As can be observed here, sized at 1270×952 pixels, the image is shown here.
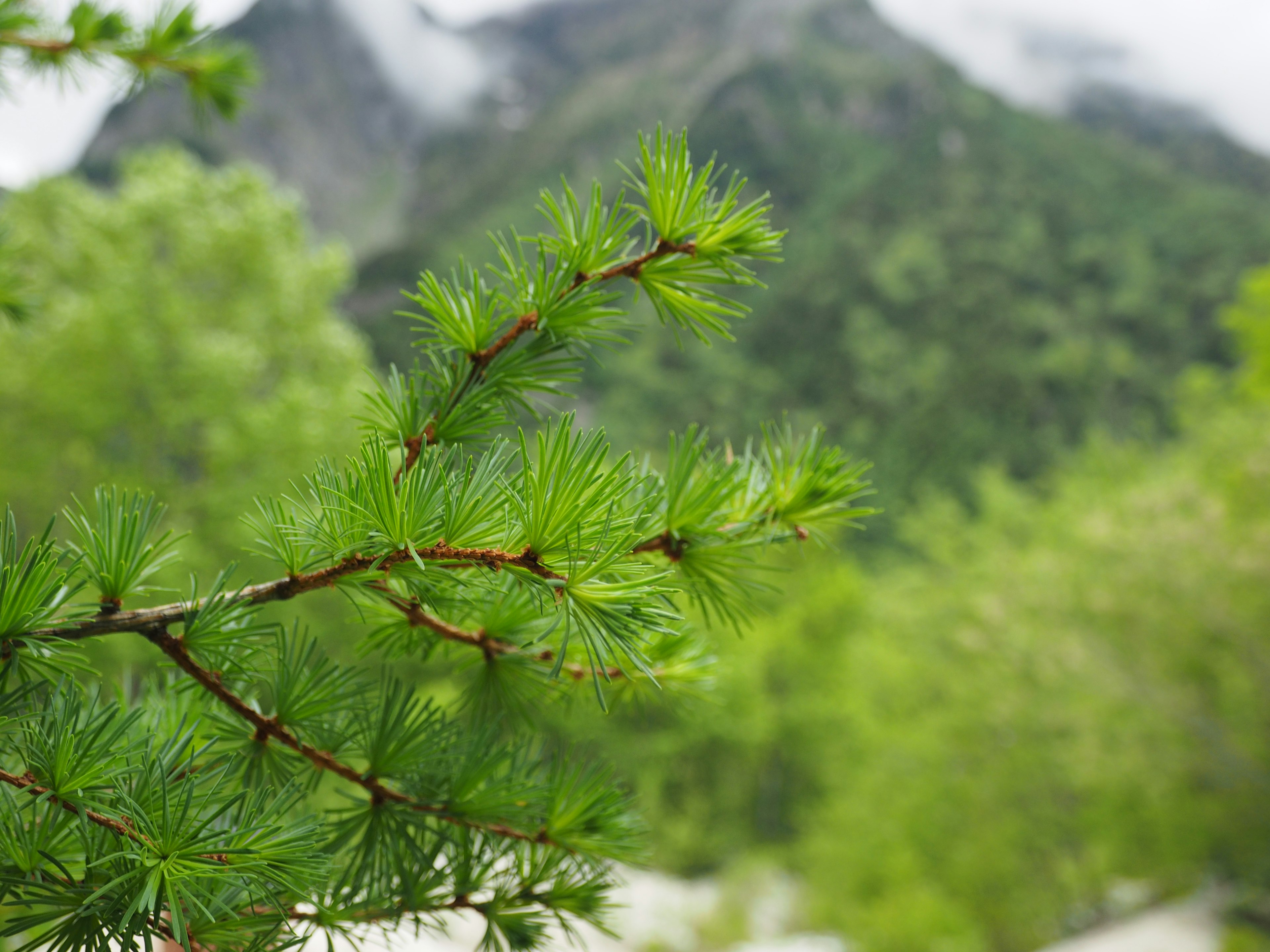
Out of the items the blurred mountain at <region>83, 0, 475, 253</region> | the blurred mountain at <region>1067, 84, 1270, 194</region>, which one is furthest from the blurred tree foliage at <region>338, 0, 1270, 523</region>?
the blurred mountain at <region>83, 0, 475, 253</region>

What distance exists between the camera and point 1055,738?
7863mm

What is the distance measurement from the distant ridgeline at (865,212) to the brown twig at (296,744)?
25.3m

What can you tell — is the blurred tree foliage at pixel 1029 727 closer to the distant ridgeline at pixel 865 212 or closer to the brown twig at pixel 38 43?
the brown twig at pixel 38 43

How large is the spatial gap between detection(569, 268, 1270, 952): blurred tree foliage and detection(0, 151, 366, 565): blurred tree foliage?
16.9 feet

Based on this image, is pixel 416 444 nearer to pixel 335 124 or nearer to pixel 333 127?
pixel 333 127

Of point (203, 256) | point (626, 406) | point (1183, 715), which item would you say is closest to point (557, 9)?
point (626, 406)

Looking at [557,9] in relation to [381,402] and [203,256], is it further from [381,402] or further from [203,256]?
[381,402]

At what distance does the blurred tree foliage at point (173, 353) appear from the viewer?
6.95 metres

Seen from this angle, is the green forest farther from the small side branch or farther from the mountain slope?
the mountain slope

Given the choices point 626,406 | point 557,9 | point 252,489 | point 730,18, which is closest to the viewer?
point 252,489

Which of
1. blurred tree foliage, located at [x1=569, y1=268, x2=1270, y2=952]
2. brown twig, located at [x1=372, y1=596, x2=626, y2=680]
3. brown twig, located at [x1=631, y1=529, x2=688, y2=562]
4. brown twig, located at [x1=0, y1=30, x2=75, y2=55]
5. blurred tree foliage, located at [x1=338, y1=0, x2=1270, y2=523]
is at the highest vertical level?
blurred tree foliage, located at [x1=338, y1=0, x2=1270, y2=523]

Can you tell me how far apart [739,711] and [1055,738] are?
416cm

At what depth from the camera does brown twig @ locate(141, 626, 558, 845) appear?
1.95ft

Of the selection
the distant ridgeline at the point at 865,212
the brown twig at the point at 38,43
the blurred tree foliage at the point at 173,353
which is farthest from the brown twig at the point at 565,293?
the distant ridgeline at the point at 865,212
